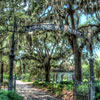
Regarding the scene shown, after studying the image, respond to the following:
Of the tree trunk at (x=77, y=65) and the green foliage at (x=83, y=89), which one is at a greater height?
the tree trunk at (x=77, y=65)

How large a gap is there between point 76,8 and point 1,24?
593cm

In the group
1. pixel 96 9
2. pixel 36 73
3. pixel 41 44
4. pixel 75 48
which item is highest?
pixel 96 9

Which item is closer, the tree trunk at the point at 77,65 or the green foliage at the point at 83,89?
the green foliage at the point at 83,89

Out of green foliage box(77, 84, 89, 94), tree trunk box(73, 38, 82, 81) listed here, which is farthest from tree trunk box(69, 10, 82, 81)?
green foliage box(77, 84, 89, 94)

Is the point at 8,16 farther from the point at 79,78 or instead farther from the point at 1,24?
the point at 79,78

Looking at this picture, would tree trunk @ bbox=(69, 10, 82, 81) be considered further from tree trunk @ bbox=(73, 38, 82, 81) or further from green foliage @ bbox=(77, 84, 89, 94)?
green foliage @ bbox=(77, 84, 89, 94)

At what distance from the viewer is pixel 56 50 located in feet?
71.9

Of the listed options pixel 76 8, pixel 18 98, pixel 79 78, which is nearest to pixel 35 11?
pixel 76 8

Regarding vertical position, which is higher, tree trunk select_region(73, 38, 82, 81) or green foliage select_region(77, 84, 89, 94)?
tree trunk select_region(73, 38, 82, 81)

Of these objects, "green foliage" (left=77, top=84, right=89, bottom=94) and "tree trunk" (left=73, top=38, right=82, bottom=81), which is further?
"tree trunk" (left=73, top=38, right=82, bottom=81)

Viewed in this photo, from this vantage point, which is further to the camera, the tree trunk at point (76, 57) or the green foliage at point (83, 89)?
the tree trunk at point (76, 57)

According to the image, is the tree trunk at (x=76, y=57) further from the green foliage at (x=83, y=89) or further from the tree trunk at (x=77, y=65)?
the green foliage at (x=83, y=89)

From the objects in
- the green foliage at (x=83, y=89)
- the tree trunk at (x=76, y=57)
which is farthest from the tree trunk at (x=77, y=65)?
the green foliage at (x=83, y=89)

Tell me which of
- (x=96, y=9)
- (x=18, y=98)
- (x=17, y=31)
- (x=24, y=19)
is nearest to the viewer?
(x=18, y=98)
